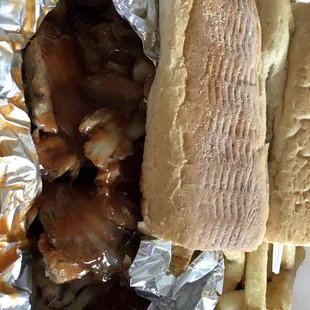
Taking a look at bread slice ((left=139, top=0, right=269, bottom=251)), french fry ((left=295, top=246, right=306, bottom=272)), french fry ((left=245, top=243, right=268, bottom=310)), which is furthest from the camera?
french fry ((left=295, top=246, right=306, bottom=272))

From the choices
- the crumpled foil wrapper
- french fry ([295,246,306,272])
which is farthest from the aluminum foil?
french fry ([295,246,306,272])

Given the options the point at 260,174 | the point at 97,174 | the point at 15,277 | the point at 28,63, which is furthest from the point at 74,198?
the point at 260,174

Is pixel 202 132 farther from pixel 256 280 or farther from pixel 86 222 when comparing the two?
pixel 256 280

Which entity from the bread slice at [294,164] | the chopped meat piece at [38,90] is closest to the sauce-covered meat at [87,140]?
the chopped meat piece at [38,90]

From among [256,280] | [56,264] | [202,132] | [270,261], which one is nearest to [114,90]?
[202,132]

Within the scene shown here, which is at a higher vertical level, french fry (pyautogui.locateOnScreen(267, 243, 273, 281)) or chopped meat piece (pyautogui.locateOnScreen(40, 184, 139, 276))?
chopped meat piece (pyautogui.locateOnScreen(40, 184, 139, 276))

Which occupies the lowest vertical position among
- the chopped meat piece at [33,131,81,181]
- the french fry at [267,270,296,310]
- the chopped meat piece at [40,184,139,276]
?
the french fry at [267,270,296,310]

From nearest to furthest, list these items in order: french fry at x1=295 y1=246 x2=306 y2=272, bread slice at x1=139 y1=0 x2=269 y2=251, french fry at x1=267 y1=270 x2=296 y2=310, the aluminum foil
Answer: bread slice at x1=139 y1=0 x2=269 y2=251
the aluminum foil
french fry at x1=267 y1=270 x2=296 y2=310
french fry at x1=295 y1=246 x2=306 y2=272

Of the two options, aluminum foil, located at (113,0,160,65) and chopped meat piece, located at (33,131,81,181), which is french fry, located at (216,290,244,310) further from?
aluminum foil, located at (113,0,160,65)
